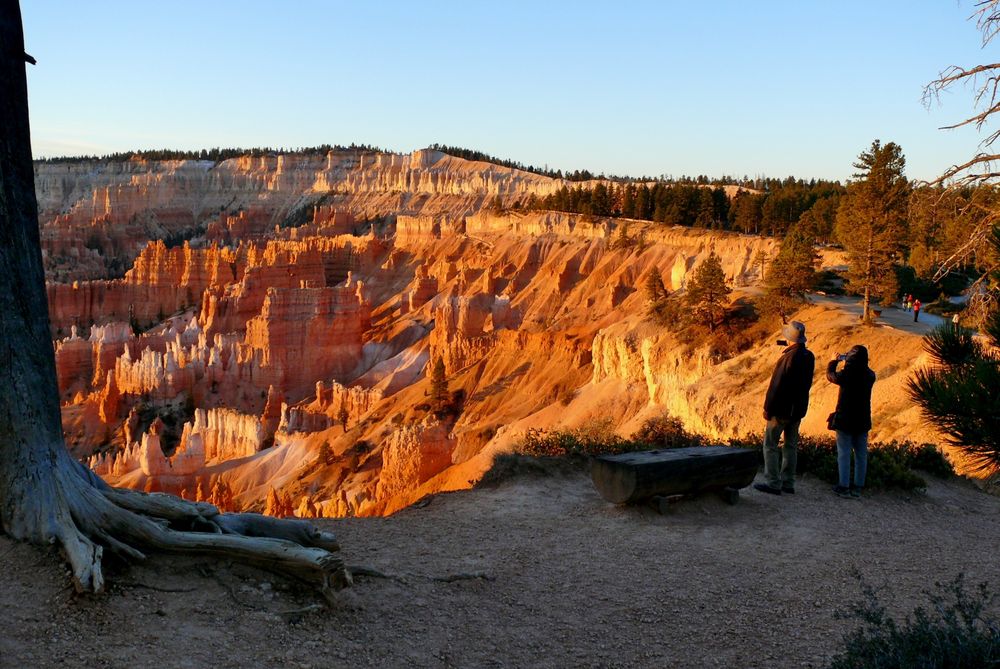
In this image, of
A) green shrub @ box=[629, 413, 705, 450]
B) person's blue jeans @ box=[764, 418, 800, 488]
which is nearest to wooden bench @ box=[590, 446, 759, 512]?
person's blue jeans @ box=[764, 418, 800, 488]

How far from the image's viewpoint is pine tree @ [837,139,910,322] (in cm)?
2538

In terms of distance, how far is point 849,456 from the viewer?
31.3 ft

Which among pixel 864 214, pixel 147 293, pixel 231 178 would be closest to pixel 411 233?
pixel 147 293

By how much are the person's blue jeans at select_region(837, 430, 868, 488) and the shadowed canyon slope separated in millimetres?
6392

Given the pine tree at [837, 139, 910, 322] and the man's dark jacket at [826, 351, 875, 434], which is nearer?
the man's dark jacket at [826, 351, 875, 434]

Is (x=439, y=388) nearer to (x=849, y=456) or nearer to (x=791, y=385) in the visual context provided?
(x=849, y=456)

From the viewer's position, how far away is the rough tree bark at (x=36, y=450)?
17.5ft

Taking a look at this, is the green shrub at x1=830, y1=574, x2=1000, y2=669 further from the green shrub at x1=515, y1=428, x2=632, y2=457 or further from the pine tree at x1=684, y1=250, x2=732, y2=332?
the pine tree at x1=684, y1=250, x2=732, y2=332

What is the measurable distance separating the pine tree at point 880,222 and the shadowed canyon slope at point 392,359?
194 cm

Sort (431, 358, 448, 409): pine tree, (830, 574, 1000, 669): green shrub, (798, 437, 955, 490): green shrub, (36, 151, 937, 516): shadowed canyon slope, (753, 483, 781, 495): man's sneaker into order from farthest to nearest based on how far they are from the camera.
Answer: (431, 358, 448, 409): pine tree, (36, 151, 937, 516): shadowed canyon slope, (798, 437, 955, 490): green shrub, (753, 483, 781, 495): man's sneaker, (830, 574, 1000, 669): green shrub

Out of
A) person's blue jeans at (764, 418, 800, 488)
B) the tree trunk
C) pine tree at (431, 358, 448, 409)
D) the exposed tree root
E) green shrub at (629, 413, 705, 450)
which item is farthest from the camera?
pine tree at (431, 358, 448, 409)

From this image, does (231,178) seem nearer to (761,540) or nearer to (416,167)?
(416,167)

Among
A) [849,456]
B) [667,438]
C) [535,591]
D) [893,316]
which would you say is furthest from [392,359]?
[535,591]

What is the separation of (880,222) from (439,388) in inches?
767
